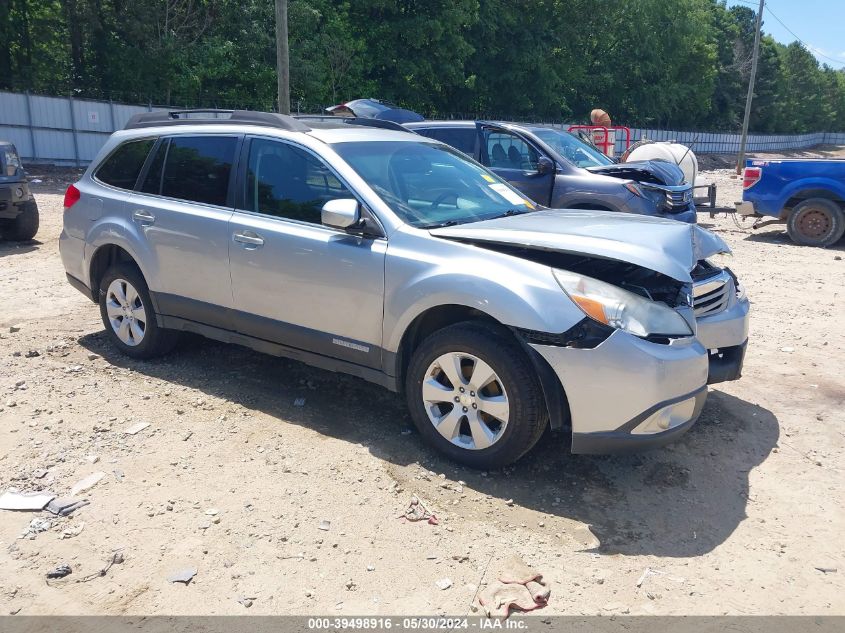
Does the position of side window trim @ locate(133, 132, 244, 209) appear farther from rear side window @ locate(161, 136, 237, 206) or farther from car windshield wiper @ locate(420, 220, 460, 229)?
car windshield wiper @ locate(420, 220, 460, 229)

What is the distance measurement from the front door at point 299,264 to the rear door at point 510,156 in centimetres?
534

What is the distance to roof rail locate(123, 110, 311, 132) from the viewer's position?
4852mm

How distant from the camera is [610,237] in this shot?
395 cm

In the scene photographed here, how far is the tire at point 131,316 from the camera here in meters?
5.51

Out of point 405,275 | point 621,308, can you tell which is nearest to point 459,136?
point 405,275

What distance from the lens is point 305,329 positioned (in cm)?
456

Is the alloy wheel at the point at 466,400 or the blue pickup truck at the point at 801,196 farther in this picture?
the blue pickup truck at the point at 801,196

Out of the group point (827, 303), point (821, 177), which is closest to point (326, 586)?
point (827, 303)

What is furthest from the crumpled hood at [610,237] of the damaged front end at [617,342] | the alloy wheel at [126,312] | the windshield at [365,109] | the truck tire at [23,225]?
the truck tire at [23,225]

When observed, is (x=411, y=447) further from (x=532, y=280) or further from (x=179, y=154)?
(x=179, y=154)

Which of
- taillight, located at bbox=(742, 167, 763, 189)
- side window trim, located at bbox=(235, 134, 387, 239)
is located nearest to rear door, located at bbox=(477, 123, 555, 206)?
taillight, located at bbox=(742, 167, 763, 189)

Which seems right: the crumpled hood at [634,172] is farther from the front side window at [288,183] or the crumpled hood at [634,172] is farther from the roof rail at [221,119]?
the front side window at [288,183]

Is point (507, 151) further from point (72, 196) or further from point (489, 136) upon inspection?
point (72, 196)

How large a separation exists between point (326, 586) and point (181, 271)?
2830 mm
